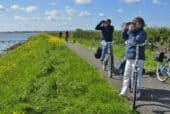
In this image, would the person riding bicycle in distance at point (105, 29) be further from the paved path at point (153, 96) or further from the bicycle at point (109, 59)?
the paved path at point (153, 96)

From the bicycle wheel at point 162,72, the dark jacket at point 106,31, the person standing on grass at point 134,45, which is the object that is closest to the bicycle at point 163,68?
the bicycle wheel at point 162,72

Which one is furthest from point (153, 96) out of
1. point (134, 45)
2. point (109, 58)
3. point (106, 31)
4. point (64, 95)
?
point (109, 58)

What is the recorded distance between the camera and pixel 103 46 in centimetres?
1747

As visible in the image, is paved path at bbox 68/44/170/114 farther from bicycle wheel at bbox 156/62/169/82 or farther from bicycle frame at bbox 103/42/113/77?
bicycle frame at bbox 103/42/113/77

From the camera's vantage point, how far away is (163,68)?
16.3 meters

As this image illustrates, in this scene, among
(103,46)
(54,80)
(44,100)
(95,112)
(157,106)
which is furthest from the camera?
(103,46)

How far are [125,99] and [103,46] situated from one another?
5.49 meters

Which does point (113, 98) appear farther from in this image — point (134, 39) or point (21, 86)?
point (21, 86)

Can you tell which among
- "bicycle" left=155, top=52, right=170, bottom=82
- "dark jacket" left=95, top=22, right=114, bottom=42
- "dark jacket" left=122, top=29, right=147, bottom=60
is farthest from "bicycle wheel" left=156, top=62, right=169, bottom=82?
"dark jacket" left=122, top=29, right=147, bottom=60

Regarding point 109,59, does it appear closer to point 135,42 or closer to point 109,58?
point 109,58

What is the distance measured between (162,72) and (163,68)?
136 millimetres

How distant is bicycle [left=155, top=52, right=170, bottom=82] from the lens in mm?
16003

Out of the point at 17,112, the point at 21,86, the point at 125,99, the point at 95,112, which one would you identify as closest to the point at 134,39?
the point at 125,99

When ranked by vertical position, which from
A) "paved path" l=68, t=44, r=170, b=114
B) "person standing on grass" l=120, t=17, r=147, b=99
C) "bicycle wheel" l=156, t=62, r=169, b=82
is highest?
"person standing on grass" l=120, t=17, r=147, b=99
